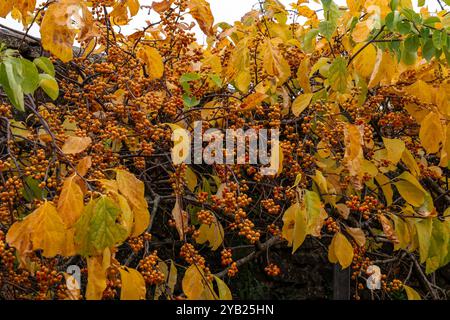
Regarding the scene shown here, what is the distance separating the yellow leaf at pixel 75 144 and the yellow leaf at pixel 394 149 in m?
0.85

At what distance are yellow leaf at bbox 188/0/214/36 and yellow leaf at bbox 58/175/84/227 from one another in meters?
0.73

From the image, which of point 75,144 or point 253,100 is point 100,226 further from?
point 253,100

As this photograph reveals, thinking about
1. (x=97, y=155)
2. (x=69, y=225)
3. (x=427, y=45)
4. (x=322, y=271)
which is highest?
(x=427, y=45)

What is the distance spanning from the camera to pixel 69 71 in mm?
1967

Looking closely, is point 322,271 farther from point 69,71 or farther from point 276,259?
point 69,71

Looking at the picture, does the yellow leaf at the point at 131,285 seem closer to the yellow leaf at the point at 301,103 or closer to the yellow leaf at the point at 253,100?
the yellow leaf at the point at 253,100

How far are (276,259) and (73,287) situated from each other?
1.72 meters

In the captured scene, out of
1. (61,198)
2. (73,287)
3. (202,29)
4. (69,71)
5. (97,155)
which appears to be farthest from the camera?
(69,71)

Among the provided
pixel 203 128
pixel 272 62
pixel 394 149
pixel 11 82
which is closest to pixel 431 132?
pixel 394 149

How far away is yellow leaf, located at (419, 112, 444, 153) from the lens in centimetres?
177

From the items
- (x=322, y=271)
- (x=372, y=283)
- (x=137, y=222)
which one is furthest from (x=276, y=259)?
(x=137, y=222)

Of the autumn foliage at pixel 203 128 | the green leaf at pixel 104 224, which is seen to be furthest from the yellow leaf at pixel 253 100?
the green leaf at pixel 104 224

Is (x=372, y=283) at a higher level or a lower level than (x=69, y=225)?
lower

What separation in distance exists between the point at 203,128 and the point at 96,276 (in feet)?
1.92
